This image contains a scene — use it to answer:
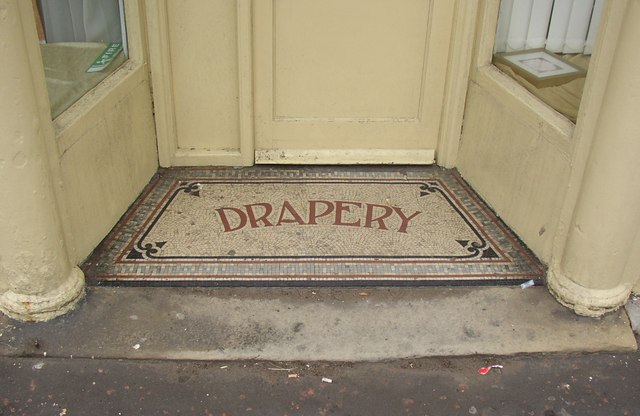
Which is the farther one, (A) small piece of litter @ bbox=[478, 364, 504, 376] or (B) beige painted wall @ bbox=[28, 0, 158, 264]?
(B) beige painted wall @ bbox=[28, 0, 158, 264]

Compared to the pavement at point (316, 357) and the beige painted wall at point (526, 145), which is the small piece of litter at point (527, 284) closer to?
the pavement at point (316, 357)

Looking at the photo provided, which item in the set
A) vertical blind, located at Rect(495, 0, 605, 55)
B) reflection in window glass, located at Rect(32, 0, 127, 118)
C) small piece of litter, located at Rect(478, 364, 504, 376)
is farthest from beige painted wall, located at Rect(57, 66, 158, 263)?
vertical blind, located at Rect(495, 0, 605, 55)

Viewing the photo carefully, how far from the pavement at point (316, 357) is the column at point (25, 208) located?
0.12 m

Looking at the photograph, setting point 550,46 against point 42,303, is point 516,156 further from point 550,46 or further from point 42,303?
point 42,303

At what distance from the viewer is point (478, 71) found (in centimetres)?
366

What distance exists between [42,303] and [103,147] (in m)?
0.89

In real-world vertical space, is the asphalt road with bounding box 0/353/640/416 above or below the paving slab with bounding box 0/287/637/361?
below

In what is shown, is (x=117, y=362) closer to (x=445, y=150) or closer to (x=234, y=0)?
(x=234, y=0)

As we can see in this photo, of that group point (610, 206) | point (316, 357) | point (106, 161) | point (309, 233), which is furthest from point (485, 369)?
point (106, 161)

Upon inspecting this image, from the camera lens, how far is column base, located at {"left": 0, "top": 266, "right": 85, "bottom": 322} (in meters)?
2.66

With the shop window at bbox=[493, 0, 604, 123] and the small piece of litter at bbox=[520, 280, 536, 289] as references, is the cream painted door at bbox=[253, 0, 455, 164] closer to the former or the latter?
the shop window at bbox=[493, 0, 604, 123]

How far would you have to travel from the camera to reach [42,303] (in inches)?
105

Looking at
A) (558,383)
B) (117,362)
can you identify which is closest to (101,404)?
(117,362)

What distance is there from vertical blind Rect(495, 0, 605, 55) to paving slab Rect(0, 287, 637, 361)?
4.30ft
